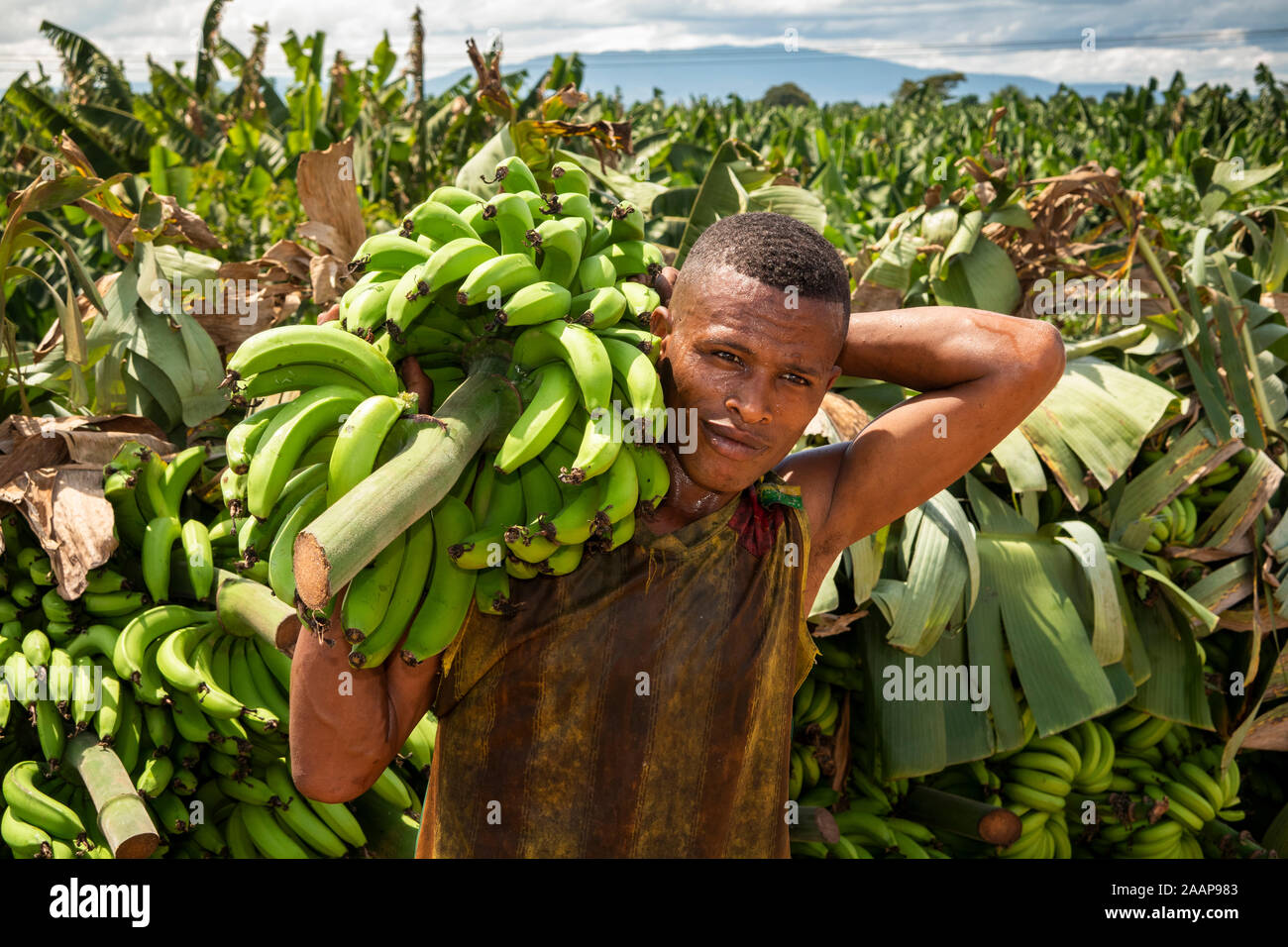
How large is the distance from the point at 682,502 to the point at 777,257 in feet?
1.58

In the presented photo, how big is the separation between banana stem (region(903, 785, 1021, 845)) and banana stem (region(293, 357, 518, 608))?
2649 millimetres

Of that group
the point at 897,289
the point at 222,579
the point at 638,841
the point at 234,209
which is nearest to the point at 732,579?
the point at 638,841

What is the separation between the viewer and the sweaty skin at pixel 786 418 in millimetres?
1677

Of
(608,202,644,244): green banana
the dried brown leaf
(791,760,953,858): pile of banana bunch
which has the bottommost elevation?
(791,760,953,858): pile of banana bunch

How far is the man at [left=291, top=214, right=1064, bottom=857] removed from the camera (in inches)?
68.7

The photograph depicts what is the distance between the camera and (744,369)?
1.76m

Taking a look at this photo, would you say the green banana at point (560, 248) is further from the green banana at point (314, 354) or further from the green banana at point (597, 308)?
the green banana at point (314, 354)

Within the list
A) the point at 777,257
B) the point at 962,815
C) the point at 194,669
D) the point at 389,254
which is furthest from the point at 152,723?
the point at 962,815

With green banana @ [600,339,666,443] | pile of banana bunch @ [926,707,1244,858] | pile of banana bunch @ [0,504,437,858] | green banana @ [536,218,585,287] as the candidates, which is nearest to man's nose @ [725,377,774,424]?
green banana @ [600,339,666,443]

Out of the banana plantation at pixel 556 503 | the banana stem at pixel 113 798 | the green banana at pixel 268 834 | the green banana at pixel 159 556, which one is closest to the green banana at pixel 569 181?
the banana plantation at pixel 556 503

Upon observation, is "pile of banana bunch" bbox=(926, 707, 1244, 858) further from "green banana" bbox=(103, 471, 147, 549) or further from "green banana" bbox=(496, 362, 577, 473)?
"green banana" bbox=(103, 471, 147, 549)

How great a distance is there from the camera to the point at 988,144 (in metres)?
4.08

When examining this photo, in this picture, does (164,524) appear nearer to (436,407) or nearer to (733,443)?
(436,407)
